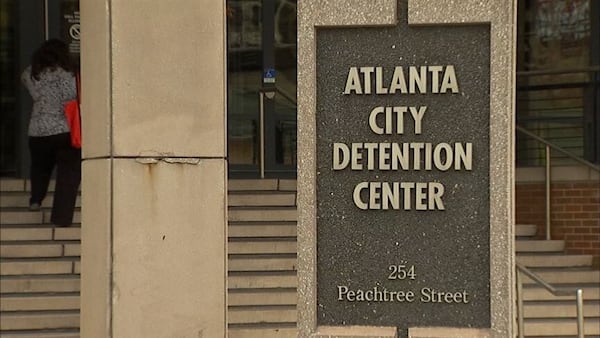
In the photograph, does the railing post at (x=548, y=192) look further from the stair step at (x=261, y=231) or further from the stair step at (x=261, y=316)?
the stair step at (x=261, y=316)

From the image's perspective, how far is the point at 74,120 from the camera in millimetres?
10031

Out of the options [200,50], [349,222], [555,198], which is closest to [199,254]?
[200,50]

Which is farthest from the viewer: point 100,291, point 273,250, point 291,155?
point 291,155

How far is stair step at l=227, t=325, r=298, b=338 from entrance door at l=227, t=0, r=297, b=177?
11.8 ft

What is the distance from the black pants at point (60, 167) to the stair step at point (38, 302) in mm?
1013

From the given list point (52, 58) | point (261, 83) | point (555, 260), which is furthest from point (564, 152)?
point (52, 58)

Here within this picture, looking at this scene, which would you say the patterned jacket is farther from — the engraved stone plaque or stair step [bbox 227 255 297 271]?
the engraved stone plaque

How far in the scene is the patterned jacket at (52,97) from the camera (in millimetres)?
10289

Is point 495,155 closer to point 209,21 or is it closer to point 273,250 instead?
point 209,21

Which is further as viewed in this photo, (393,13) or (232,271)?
(232,271)

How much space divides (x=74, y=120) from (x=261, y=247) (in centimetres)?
183

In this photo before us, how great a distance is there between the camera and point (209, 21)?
7793 millimetres

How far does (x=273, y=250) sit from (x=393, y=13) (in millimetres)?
4944

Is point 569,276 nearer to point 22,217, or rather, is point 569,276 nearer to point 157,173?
point 157,173
